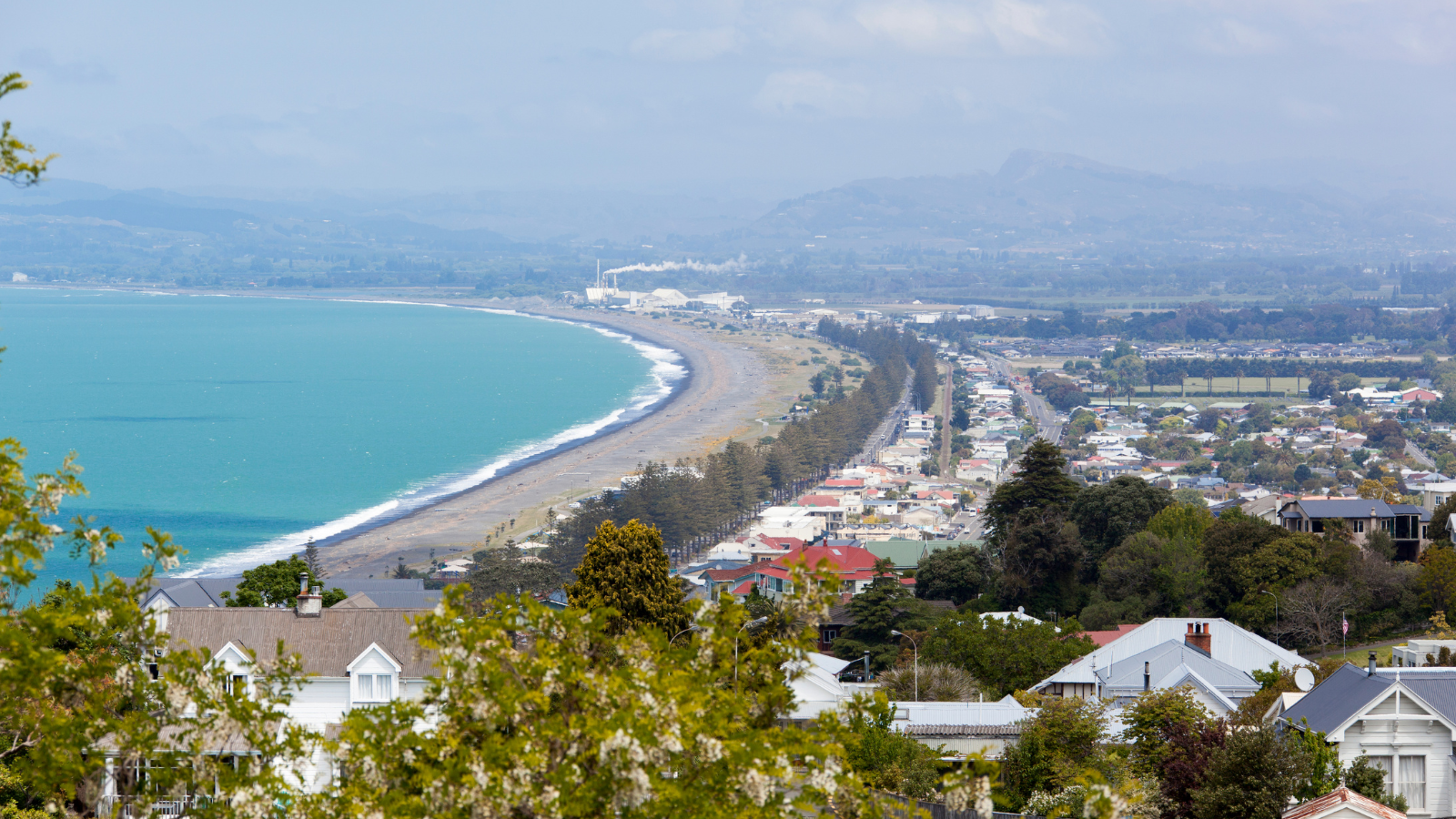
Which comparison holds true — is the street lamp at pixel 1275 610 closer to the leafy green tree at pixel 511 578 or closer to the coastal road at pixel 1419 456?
the leafy green tree at pixel 511 578

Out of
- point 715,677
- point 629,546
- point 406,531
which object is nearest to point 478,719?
point 715,677

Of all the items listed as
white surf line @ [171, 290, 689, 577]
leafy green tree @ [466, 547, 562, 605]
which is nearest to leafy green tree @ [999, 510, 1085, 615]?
leafy green tree @ [466, 547, 562, 605]

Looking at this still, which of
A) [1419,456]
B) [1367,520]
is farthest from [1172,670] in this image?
[1419,456]

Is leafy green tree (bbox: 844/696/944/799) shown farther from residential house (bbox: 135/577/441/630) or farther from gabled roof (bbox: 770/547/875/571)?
gabled roof (bbox: 770/547/875/571)

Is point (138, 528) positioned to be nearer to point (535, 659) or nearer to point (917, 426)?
point (917, 426)

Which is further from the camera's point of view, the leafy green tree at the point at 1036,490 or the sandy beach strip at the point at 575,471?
the sandy beach strip at the point at 575,471

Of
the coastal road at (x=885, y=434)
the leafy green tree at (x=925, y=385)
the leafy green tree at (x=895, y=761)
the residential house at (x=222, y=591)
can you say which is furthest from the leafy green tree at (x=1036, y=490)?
the leafy green tree at (x=925, y=385)

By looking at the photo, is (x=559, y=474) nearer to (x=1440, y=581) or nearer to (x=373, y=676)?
(x=1440, y=581)
